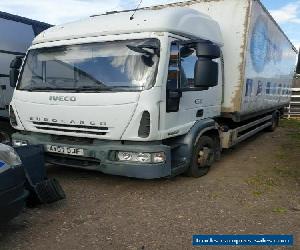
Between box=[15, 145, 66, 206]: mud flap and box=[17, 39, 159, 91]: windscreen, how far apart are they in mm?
1160

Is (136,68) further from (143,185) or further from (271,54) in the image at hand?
(271,54)

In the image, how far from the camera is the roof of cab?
527 centimetres

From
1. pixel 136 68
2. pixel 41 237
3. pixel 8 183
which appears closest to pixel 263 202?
pixel 136 68

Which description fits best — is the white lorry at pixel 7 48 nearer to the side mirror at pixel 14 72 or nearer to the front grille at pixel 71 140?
the side mirror at pixel 14 72

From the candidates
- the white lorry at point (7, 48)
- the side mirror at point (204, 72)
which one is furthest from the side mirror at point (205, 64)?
the white lorry at point (7, 48)

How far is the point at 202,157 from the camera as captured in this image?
6191mm

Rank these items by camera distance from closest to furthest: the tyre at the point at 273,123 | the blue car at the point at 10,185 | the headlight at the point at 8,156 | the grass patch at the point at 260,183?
the blue car at the point at 10,185 → the headlight at the point at 8,156 → the grass patch at the point at 260,183 → the tyre at the point at 273,123

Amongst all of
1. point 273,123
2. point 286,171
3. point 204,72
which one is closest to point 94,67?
point 204,72

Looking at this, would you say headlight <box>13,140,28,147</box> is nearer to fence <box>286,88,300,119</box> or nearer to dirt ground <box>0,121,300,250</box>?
dirt ground <box>0,121,300,250</box>

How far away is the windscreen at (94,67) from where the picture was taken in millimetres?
5039

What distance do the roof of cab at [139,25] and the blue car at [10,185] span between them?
2.49 metres

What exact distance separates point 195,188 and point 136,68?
2.00m

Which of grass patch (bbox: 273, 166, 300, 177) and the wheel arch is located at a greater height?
the wheel arch

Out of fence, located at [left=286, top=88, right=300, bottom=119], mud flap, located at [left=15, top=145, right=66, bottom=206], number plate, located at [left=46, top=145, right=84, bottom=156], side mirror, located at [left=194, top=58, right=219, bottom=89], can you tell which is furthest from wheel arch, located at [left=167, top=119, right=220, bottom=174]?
fence, located at [left=286, top=88, right=300, bottom=119]
